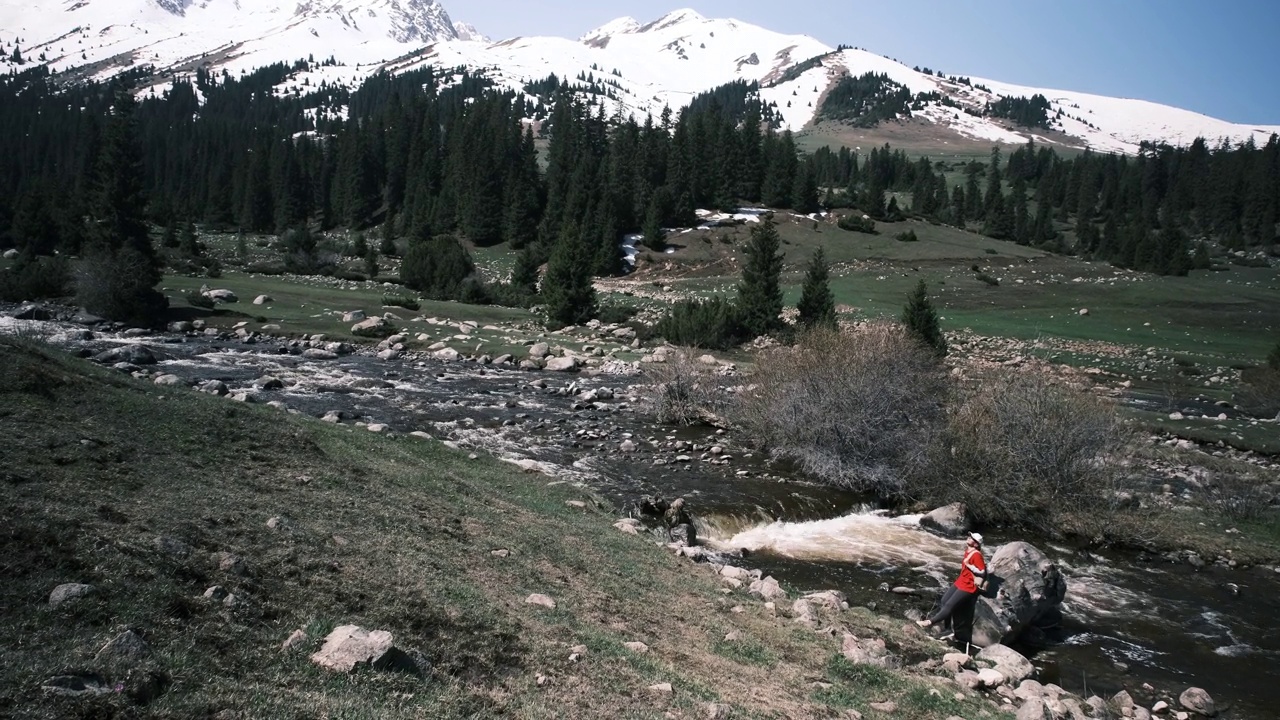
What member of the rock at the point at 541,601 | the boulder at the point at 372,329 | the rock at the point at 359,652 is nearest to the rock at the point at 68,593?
the rock at the point at 359,652

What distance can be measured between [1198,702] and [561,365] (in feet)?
107

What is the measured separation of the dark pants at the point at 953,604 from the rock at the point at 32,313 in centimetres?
4768

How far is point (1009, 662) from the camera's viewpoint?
12039 millimetres

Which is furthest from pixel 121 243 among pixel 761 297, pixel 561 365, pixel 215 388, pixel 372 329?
pixel 761 297

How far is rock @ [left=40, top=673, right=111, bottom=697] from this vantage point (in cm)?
501

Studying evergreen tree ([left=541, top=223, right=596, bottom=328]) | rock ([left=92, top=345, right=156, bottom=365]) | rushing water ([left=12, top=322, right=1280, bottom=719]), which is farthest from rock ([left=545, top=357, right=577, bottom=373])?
rock ([left=92, top=345, right=156, bottom=365])

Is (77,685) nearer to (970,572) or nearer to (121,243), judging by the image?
(970,572)

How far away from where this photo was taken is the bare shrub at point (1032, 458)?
20812mm

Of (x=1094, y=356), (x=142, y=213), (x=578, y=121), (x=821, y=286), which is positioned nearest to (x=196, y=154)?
(x=578, y=121)

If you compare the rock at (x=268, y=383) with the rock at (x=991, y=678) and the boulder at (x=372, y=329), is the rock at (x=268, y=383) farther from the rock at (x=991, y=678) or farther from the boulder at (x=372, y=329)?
the rock at (x=991, y=678)

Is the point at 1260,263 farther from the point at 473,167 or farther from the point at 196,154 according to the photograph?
the point at 196,154

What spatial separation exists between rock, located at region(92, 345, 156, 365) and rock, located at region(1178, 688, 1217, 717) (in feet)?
109

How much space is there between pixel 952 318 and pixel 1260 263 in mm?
71072

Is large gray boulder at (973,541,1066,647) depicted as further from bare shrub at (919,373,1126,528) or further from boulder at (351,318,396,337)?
boulder at (351,318,396,337)
